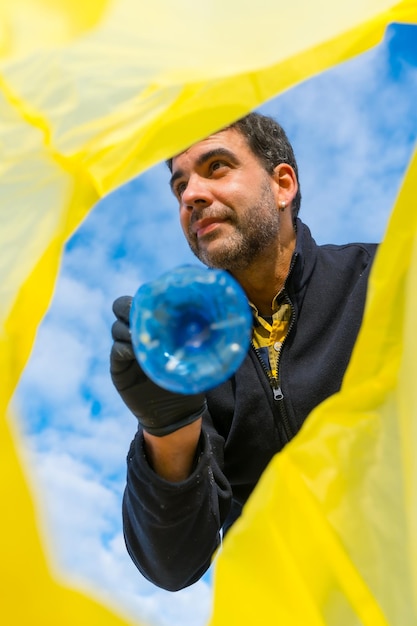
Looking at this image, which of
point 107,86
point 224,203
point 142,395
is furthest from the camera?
point 224,203

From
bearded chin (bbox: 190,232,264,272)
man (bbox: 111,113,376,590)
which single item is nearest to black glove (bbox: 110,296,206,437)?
man (bbox: 111,113,376,590)

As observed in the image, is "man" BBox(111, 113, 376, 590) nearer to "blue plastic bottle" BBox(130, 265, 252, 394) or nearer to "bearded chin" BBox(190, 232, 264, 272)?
"bearded chin" BBox(190, 232, 264, 272)

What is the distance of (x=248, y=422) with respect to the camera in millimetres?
1944

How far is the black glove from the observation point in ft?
4.20

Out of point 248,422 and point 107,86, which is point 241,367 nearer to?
point 248,422

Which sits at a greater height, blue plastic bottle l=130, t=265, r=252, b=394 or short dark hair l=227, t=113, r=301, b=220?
blue plastic bottle l=130, t=265, r=252, b=394

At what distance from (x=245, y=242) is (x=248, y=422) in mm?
571

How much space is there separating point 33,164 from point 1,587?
64 cm

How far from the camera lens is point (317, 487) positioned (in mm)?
962

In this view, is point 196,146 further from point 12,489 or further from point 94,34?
point 12,489

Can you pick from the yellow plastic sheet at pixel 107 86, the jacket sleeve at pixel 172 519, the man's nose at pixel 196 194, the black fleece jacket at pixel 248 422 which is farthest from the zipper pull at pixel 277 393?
the yellow plastic sheet at pixel 107 86

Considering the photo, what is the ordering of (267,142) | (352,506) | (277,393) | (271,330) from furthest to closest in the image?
(267,142)
(271,330)
(277,393)
(352,506)

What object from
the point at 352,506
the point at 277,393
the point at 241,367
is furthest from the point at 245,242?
the point at 352,506

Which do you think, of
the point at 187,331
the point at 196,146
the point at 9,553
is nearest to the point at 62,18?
the point at 187,331
